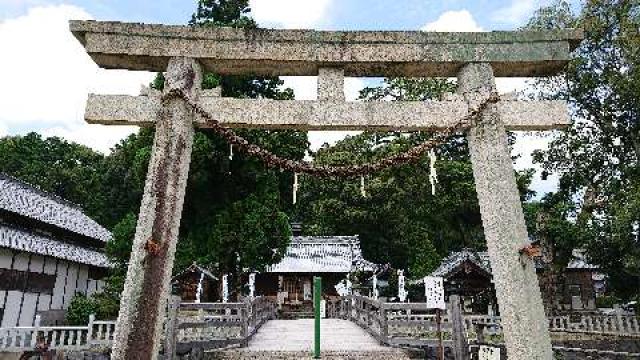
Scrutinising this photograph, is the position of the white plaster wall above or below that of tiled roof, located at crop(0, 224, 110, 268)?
below

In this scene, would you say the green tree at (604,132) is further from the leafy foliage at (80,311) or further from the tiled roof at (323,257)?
the leafy foliage at (80,311)

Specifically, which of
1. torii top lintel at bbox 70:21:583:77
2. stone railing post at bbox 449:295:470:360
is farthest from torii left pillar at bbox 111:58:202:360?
stone railing post at bbox 449:295:470:360

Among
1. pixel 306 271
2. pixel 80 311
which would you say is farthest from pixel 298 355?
pixel 306 271

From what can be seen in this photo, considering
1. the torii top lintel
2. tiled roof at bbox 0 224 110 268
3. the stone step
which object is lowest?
the stone step

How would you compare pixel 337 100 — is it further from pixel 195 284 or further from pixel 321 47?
pixel 195 284

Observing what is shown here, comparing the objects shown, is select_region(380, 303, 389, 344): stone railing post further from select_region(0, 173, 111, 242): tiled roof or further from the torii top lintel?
select_region(0, 173, 111, 242): tiled roof

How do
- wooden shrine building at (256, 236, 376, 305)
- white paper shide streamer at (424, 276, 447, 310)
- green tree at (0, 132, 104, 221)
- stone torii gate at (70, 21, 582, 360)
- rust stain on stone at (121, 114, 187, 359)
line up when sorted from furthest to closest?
green tree at (0, 132, 104, 221) < wooden shrine building at (256, 236, 376, 305) < white paper shide streamer at (424, 276, 447, 310) < stone torii gate at (70, 21, 582, 360) < rust stain on stone at (121, 114, 187, 359)

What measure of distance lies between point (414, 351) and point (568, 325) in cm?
1332

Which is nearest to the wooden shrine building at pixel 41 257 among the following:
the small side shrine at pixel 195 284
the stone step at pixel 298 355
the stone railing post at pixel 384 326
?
the small side shrine at pixel 195 284

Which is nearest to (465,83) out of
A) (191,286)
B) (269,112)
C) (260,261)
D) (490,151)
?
(490,151)

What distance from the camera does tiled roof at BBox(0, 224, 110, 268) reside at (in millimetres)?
16875

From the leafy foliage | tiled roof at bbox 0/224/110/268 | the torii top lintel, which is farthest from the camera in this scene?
the leafy foliage

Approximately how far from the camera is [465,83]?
6.21 m

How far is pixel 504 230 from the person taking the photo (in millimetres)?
5461
